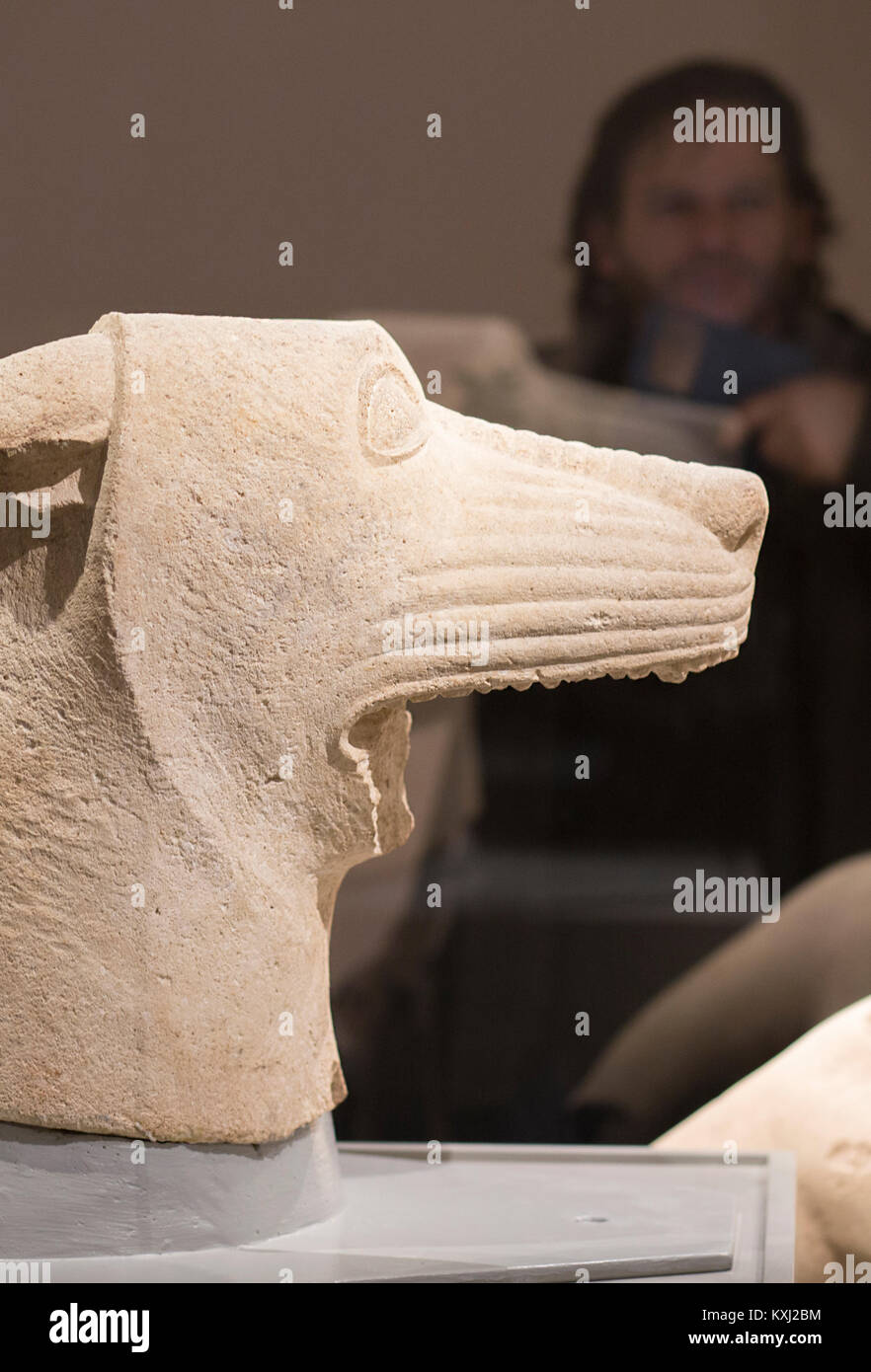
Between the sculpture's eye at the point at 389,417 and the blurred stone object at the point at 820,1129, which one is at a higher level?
the sculpture's eye at the point at 389,417

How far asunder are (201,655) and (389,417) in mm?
445

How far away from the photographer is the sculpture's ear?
7.77ft

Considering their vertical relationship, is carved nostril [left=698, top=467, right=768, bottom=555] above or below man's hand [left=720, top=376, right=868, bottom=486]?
below

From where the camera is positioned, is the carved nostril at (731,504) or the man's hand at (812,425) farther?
the man's hand at (812,425)

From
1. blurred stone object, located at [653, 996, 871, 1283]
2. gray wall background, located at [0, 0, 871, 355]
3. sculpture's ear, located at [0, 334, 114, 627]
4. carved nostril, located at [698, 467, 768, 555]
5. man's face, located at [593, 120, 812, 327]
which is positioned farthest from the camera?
man's face, located at [593, 120, 812, 327]

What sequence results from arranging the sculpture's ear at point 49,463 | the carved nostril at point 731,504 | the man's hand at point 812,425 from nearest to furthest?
the sculpture's ear at point 49,463
the carved nostril at point 731,504
the man's hand at point 812,425

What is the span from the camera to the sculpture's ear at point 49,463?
2369 millimetres

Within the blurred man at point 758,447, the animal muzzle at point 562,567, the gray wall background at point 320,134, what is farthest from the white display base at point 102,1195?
the blurred man at point 758,447

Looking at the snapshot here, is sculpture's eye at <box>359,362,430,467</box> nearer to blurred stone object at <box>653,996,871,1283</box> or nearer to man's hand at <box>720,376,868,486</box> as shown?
blurred stone object at <box>653,996,871,1283</box>

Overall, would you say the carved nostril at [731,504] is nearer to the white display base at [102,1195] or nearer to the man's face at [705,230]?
the white display base at [102,1195]

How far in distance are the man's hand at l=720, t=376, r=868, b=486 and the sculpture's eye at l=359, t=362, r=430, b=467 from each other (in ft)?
5.51

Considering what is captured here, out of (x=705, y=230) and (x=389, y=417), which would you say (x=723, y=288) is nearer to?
(x=705, y=230)

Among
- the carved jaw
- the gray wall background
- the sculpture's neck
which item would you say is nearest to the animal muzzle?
the carved jaw

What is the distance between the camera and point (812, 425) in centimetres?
403
